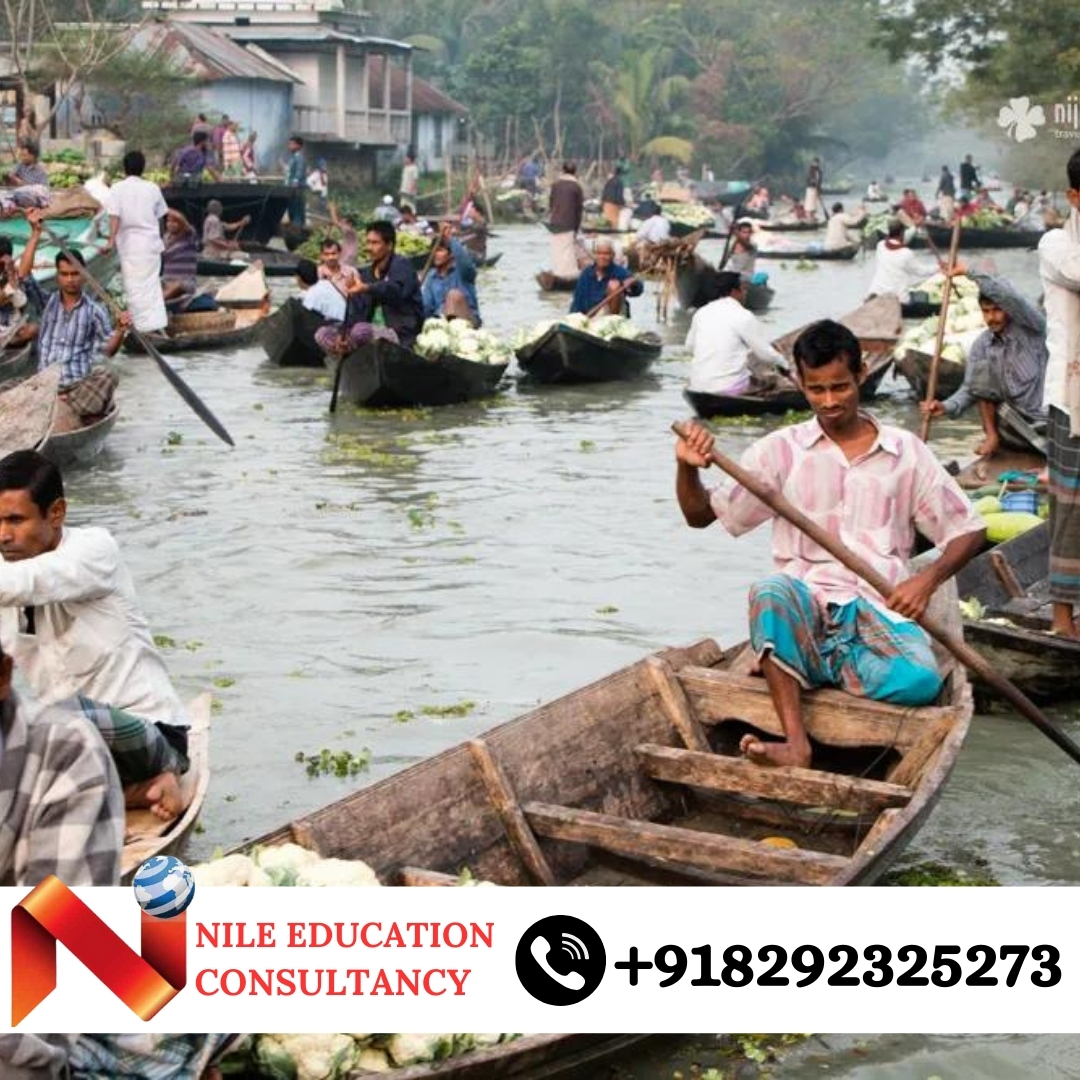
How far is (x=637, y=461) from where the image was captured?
13039 millimetres

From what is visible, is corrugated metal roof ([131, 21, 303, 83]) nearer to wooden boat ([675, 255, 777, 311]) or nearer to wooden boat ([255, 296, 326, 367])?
wooden boat ([675, 255, 777, 311])

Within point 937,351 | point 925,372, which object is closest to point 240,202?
point 925,372

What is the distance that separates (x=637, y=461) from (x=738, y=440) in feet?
2.58

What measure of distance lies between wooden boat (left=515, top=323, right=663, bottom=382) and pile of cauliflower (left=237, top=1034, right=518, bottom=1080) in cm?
1172

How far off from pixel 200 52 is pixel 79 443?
27.9 meters

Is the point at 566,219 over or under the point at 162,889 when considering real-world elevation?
over

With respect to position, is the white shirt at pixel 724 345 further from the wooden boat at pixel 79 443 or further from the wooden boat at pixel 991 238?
the wooden boat at pixel 991 238

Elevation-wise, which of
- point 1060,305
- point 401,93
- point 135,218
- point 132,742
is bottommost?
point 132,742

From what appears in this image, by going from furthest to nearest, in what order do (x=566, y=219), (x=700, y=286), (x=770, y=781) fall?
(x=566, y=219), (x=700, y=286), (x=770, y=781)

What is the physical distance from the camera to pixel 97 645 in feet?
16.7

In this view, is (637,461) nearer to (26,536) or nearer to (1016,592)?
(1016,592)

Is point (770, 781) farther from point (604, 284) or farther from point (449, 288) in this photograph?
point (604, 284)

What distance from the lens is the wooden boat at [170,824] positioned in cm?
467

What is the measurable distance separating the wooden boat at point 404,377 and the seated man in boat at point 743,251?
25.5ft
